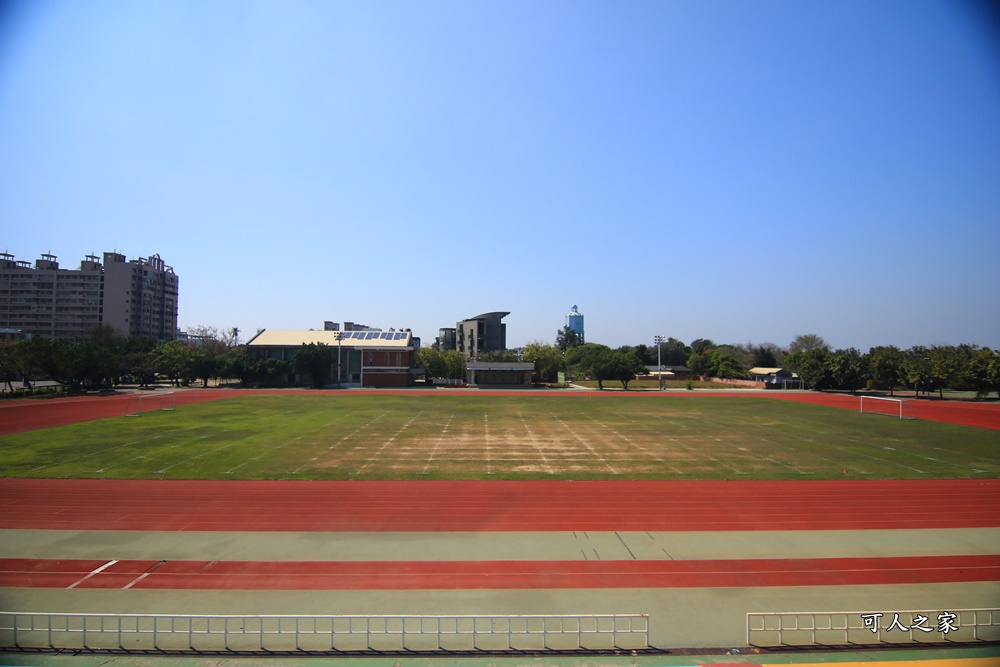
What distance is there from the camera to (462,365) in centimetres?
7994

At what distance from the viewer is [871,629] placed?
9.62 metres

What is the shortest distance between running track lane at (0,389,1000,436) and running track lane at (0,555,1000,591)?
26.5 metres

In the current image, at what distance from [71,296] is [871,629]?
467 feet

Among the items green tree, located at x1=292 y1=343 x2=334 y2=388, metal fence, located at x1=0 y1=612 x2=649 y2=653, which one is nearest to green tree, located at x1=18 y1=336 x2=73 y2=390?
green tree, located at x1=292 y1=343 x2=334 y2=388

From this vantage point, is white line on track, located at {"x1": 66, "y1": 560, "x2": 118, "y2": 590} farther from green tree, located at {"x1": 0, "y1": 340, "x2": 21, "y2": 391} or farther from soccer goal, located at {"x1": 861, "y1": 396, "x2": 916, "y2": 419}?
green tree, located at {"x1": 0, "y1": 340, "x2": 21, "y2": 391}

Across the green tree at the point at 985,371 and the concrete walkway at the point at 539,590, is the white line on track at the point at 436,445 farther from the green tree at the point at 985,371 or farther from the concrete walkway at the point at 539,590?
the green tree at the point at 985,371

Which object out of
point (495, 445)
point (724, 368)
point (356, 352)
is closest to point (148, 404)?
point (356, 352)

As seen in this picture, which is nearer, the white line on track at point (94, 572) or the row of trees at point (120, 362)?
the white line on track at point (94, 572)

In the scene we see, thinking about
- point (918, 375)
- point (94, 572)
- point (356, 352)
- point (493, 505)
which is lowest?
point (94, 572)

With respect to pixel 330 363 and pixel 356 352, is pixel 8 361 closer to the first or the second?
pixel 330 363

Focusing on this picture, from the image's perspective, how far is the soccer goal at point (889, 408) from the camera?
41.6 m

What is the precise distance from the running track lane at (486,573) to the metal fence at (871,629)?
5.24ft

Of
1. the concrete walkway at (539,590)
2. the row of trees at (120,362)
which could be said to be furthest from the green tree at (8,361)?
the concrete walkway at (539,590)

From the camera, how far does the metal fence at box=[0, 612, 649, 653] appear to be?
914 centimetres
